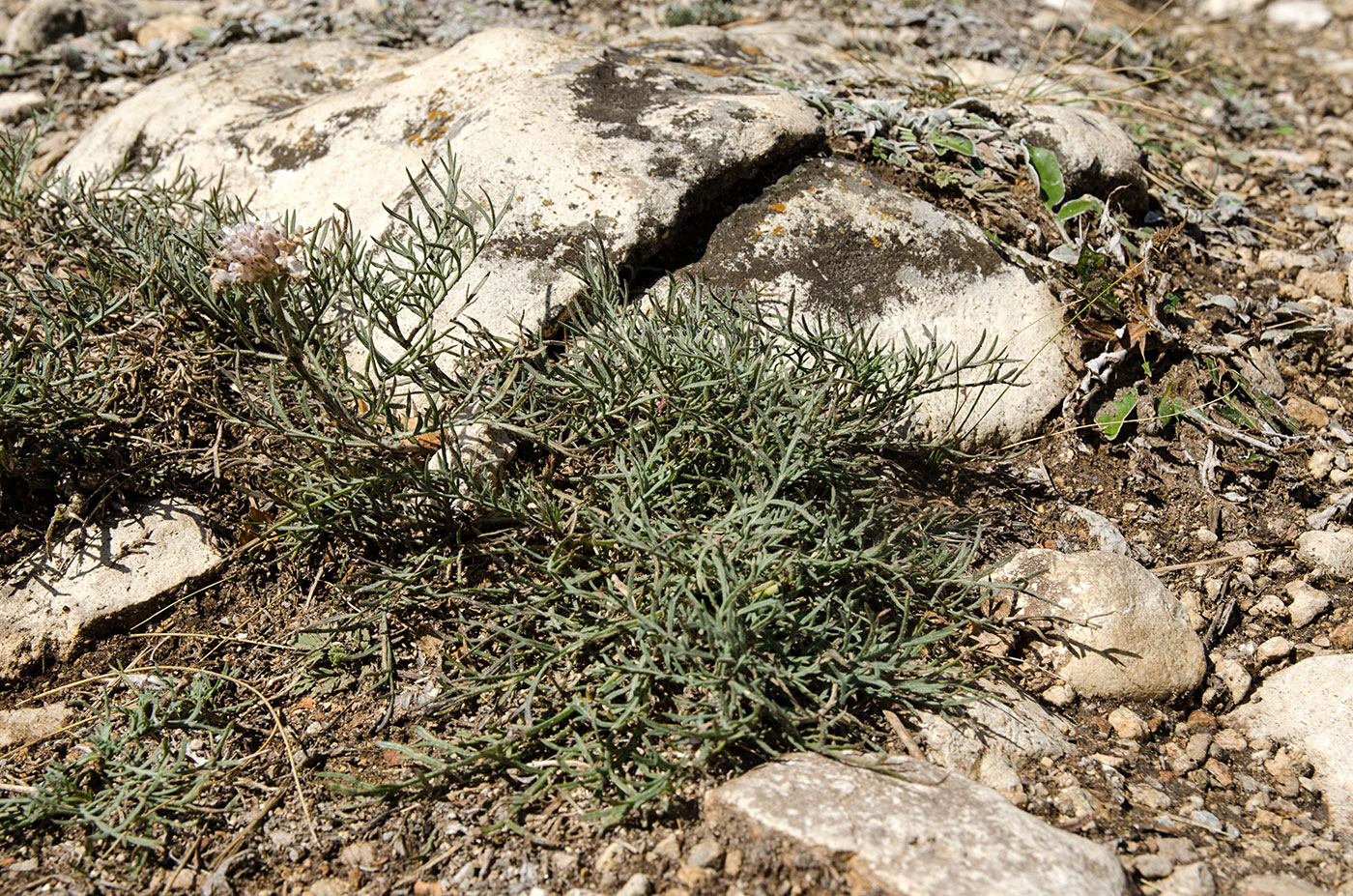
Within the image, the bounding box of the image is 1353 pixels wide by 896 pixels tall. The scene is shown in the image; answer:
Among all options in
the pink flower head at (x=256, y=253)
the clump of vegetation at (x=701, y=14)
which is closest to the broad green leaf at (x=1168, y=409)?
→ the pink flower head at (x=256, y=253)

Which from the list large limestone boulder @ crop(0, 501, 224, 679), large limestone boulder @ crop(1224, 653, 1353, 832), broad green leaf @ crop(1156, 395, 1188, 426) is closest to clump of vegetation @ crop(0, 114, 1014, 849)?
large limestone boulder @ crop(0, 501, 224, 679)

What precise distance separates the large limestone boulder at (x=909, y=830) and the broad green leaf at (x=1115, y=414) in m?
1.43

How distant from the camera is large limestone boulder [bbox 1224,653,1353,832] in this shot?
86.4 inches

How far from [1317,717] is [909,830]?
122cm

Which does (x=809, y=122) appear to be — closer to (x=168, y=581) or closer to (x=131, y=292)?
(x=131, y=292)

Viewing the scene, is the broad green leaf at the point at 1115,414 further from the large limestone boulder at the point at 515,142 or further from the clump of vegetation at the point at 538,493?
the large limestone boulder at the point at 515,142

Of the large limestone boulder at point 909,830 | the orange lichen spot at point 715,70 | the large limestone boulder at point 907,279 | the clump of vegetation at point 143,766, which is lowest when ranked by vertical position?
the clump of vegetation at point 143,766

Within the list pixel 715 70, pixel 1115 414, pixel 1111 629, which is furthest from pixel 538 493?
pixel 715 70

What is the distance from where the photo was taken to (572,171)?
9.83 feet

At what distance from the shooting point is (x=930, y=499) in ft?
8.89

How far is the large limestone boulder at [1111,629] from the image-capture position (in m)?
2.41

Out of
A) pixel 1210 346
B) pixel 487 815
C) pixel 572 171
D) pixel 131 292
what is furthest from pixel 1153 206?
pixel 131 292

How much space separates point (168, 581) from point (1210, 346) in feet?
10.8

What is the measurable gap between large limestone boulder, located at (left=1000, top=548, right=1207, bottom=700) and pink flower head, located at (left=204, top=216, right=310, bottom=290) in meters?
1.93
